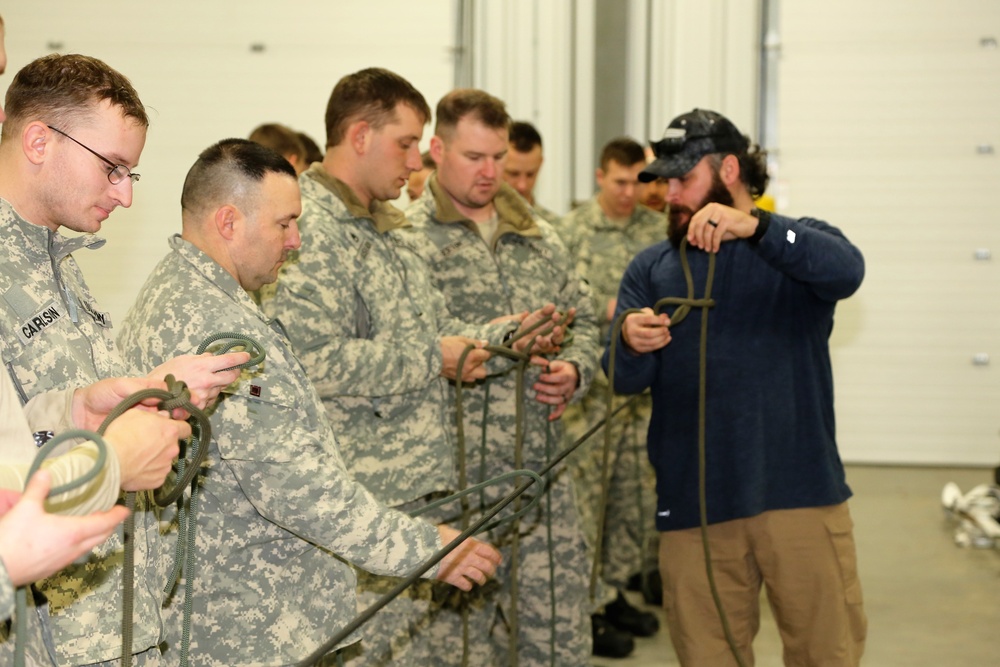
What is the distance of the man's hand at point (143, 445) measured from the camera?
1.67m

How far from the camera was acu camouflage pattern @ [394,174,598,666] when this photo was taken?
3.82 metres

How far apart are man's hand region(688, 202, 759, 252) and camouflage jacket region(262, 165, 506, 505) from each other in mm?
804

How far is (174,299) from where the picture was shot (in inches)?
90.7

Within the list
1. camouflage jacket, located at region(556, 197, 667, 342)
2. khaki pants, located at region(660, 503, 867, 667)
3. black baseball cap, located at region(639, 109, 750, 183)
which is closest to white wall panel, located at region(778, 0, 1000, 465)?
camouflage jacket, located at region(556, 197, 667, 342)

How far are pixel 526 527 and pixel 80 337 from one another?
7.14 feet

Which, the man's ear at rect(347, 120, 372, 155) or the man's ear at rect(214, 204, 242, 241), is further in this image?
the man's ear at rect(347, 120, 372, 155)

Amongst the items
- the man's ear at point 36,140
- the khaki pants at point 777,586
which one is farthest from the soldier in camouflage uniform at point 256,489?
the khaki pants at point 777,586

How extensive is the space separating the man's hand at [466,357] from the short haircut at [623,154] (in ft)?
8.15

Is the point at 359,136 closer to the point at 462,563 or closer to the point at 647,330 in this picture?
the point at 647,330

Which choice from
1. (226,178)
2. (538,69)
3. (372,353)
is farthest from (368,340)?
(538,69)

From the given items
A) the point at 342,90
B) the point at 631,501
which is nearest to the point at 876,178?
the point at 631,501

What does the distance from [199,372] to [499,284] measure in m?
2.01

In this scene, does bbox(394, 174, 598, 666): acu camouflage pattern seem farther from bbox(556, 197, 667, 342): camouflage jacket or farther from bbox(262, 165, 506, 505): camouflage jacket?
bbox(556, 197, 667, 342): camouflage jacket

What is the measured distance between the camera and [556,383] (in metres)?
3.84
